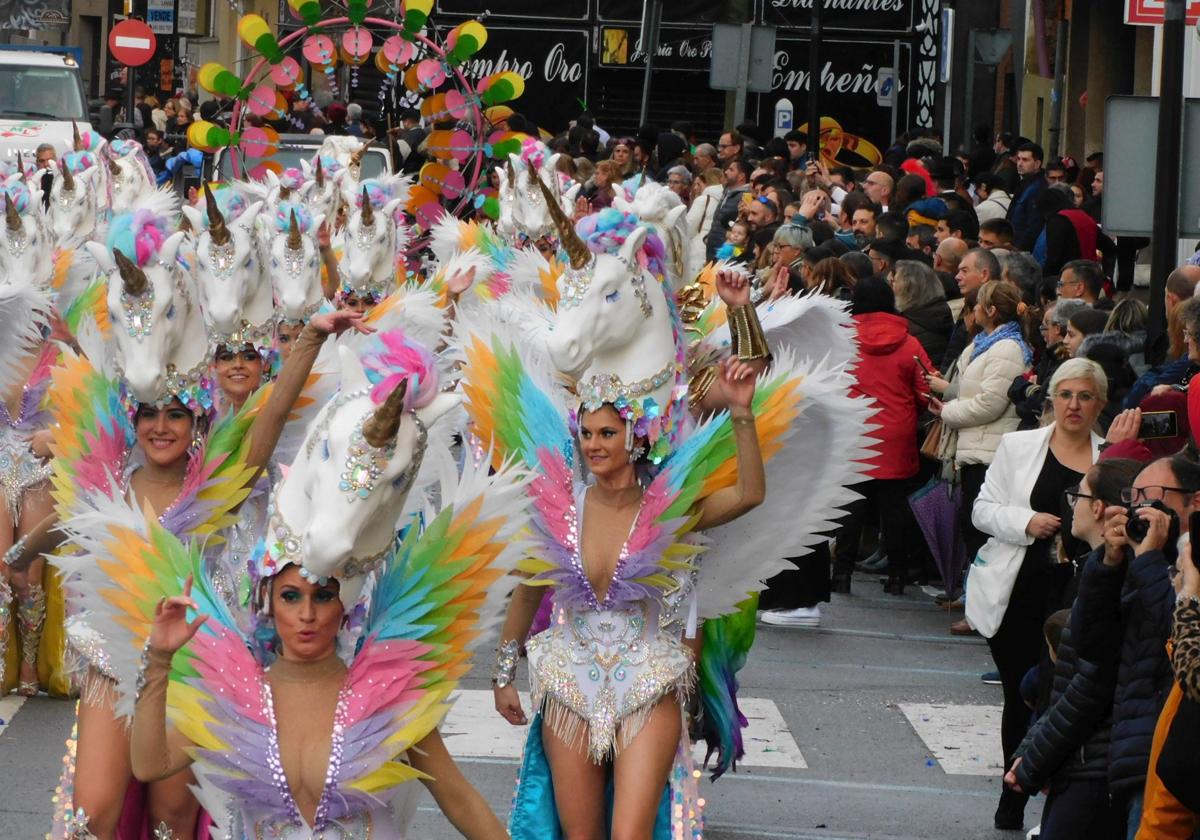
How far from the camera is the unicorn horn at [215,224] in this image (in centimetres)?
730

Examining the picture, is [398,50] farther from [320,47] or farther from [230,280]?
[230,280]

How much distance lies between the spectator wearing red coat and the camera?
551cm

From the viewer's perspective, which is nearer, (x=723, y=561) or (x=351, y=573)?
(x=351, y=573)

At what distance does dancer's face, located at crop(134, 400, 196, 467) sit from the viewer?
6422 millimetres

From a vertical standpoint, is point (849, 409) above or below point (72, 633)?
above

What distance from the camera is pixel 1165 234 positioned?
9328 millimetres

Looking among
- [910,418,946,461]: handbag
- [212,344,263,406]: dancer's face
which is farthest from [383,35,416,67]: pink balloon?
[212,344,263,406]: dancer's face

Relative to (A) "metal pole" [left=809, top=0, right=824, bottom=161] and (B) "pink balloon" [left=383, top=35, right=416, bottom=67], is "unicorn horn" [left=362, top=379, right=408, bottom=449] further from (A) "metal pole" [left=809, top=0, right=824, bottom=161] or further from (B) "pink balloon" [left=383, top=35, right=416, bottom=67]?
(A) "metal pole" [left=809, top=0, right=824, bottom=161]

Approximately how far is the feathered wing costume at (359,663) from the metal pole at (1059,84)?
20.6 meters

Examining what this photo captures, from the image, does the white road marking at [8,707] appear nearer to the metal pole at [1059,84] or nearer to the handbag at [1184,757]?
the handbag at [1184,757]

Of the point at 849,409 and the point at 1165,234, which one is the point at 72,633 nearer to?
the point at 849,409

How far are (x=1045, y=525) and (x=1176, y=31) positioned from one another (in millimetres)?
2393

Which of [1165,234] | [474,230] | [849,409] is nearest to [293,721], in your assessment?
[849,409]

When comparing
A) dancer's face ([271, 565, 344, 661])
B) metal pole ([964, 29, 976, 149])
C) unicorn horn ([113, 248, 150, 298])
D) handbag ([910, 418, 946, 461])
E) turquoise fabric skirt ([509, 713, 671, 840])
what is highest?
metal pole ([964, 29, 976, 149])
